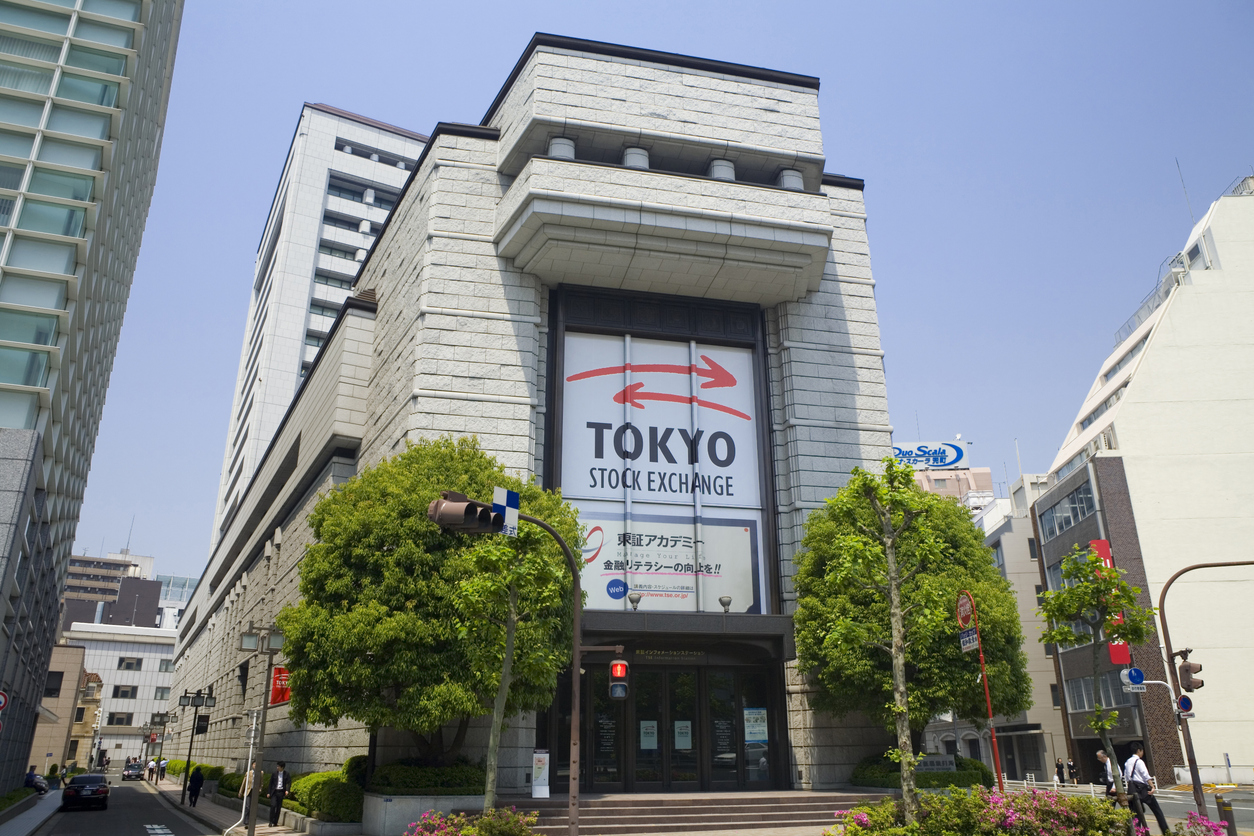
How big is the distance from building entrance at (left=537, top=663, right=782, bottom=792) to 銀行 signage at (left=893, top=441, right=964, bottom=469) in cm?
5326

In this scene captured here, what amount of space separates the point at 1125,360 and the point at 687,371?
45.6m

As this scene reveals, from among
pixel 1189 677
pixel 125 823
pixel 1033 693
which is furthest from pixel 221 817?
pixel 1033 693

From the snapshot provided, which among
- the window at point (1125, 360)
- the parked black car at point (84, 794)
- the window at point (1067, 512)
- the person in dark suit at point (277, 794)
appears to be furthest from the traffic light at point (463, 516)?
the window at point (1125, 360)

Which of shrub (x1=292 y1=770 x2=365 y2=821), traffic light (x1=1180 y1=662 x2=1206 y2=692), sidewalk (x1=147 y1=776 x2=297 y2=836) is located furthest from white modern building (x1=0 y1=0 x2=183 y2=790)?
traffic light (x1=1180 y1=662 x2=1206 y2=692)

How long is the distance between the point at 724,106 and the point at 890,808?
72.0ft

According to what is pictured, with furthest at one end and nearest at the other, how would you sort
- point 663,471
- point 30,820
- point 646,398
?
1. point 30,820
2. point 646,398
3. point 663,471

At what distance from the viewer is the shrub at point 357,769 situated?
2259cm

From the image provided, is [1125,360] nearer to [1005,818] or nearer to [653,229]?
[653,229]

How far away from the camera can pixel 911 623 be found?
854 inches

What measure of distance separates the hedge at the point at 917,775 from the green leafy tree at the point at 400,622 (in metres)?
9.42

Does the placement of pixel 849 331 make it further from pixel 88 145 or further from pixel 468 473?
pixel 88 145

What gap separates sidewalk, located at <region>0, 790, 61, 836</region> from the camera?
2695cm

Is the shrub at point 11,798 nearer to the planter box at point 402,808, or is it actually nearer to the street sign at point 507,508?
the planter box at point 402,808

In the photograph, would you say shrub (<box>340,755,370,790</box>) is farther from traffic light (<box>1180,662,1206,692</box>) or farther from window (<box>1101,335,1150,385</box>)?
window (<box>1101,335,1150,385</box>)
